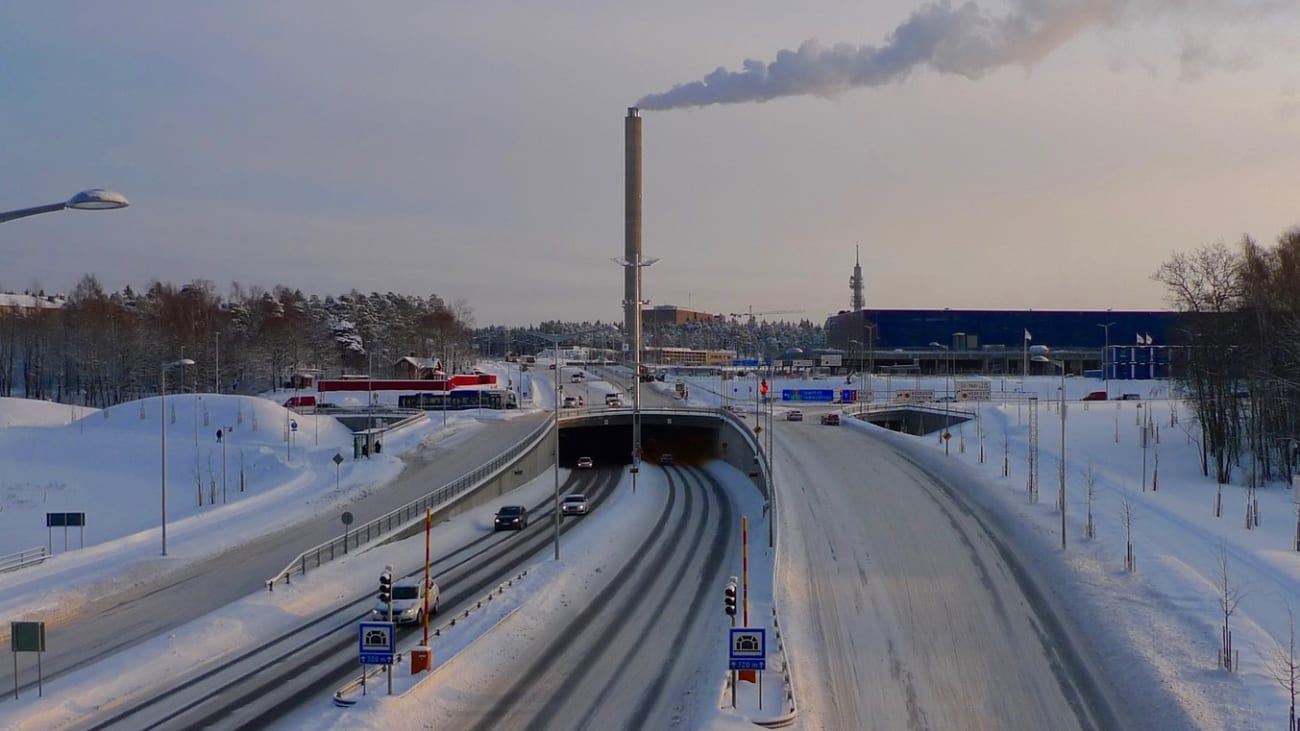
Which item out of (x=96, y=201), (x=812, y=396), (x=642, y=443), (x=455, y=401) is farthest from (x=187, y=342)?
(x=96, y=201)

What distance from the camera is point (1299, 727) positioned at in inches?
790

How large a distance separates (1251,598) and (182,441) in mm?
65364

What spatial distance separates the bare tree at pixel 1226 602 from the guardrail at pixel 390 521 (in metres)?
26.1

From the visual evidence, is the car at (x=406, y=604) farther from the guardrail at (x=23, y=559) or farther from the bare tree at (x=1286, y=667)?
the bare tree at (x=1286, y=667)

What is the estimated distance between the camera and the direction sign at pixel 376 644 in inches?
866

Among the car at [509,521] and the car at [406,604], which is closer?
the car at [406,604]

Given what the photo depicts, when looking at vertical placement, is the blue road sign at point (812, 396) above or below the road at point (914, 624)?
above

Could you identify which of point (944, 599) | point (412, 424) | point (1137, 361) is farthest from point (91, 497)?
point (1137, 361)

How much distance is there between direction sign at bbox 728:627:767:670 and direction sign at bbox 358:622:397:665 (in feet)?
26.3

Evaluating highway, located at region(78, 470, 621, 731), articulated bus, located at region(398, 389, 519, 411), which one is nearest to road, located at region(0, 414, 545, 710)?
highway, located at region(78, 470, 621, 731)

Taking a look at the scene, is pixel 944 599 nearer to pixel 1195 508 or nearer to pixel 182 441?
pixel 1195 508

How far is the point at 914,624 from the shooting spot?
28.5m

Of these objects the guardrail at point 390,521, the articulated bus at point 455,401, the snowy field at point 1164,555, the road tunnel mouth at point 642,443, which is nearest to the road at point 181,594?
the guardrail at point 390,521

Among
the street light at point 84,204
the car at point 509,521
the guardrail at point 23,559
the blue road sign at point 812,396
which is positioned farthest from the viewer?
the blue road sign at point 812,396
